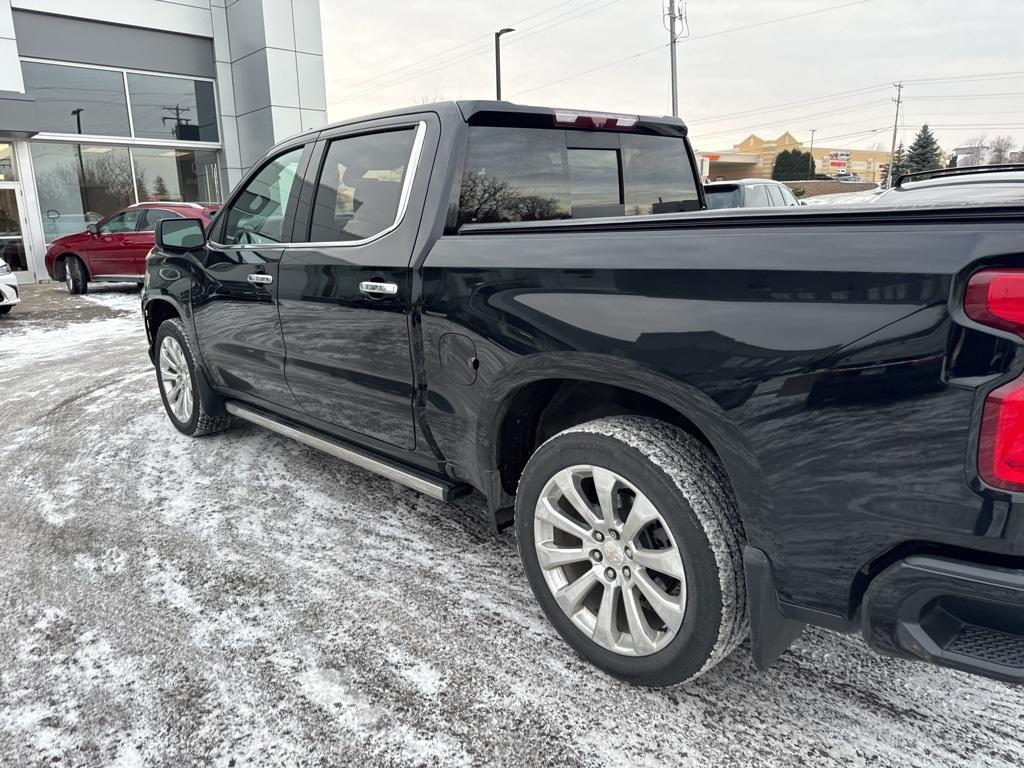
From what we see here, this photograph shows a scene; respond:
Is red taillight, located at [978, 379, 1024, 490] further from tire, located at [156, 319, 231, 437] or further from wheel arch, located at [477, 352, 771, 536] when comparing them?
tire, located at [156, 319, 231, 437]

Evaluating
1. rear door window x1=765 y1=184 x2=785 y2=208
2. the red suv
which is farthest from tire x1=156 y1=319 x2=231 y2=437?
rear door window x1=765 y1=184 x2=785 y2=208

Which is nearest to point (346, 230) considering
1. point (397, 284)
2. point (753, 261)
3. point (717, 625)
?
point (397, 284)

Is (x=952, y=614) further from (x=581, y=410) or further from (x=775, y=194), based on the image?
(x=775, y=194)

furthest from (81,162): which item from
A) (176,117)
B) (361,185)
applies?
(361,185)

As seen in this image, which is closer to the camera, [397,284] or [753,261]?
[753,261]

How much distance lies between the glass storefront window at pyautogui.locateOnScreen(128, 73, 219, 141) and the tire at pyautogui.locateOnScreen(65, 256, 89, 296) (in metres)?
5.04

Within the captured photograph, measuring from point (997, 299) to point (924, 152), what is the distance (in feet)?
248

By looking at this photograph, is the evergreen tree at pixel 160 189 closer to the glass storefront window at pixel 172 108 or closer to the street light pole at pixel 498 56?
the glass storefront window at pixel 172 108

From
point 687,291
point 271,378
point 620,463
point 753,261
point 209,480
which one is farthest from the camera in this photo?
point 209,480

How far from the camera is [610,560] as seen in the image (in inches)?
90.8

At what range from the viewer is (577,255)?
225 centimetres

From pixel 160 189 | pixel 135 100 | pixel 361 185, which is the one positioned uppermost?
pixel 135 100

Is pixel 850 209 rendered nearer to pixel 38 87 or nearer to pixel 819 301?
pixel 819 301

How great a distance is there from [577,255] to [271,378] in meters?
2.27
